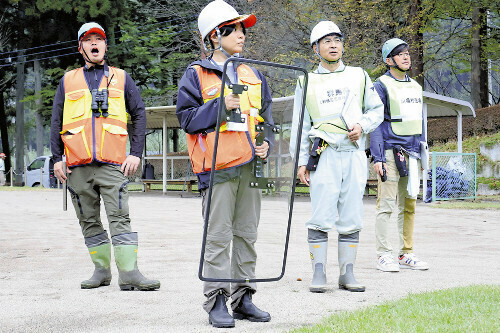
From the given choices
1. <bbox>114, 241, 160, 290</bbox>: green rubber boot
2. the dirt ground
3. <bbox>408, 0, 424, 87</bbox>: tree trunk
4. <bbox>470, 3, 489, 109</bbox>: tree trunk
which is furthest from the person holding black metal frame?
<bbox>470, 3, 489, 109</bbox>: tree trunk

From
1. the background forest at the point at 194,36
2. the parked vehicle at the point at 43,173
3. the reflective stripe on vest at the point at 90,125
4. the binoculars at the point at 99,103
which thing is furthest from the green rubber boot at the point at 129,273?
the parked vehicle at the point at 43,173

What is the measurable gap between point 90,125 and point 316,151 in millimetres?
1776

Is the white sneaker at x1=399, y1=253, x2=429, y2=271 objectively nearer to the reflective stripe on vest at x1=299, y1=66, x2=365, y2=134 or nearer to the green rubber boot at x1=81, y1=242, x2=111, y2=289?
the reflective stripe on vest at x1=299, y1=66, x2=365, y2=134

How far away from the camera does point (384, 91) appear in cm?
687

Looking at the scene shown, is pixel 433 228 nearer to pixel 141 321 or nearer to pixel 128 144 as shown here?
pixel 128 144

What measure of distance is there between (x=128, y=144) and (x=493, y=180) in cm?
1892

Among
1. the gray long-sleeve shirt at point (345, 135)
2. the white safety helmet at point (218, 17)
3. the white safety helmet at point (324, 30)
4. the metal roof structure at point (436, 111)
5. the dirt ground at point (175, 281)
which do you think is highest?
the metal roof structure at point (436, 111)

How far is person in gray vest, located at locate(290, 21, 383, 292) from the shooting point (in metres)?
5.68

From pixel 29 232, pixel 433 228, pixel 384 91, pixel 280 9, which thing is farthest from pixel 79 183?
pixel 280 9

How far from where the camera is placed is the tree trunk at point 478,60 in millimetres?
28703

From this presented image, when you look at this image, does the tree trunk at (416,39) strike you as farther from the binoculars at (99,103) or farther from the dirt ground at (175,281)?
the binoculars at (99,103)

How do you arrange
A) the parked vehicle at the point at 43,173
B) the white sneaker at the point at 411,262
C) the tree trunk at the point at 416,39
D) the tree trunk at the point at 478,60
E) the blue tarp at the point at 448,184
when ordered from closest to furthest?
the white sneaker at the point at 411,262 → the blue tarp at the point at 448,184 → the tree trunk at the point at 416,39 → the tree trunk at the point at 478,60 → the parked vehicle at the point at 43,173

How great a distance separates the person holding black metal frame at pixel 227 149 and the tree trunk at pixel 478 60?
24.7 meters

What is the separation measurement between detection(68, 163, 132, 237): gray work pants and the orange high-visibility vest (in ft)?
4.32
